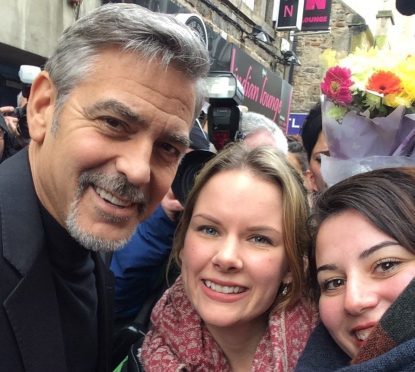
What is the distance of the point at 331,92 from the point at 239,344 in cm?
90

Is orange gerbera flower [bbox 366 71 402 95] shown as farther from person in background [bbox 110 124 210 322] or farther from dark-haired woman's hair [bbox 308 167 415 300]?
person in background [bbox 110 124 210 322]

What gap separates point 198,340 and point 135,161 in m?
0.68

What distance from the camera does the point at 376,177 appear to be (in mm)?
1357

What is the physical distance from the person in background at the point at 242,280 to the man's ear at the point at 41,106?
1.93ft

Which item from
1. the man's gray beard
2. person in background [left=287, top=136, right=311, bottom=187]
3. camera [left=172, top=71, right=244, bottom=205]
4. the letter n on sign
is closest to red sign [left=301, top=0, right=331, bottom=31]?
the letter n on sign

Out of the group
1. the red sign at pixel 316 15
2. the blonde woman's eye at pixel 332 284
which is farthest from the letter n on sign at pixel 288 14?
the blonde woman's eye at pixel 332 284

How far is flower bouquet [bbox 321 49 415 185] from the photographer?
1.50 m

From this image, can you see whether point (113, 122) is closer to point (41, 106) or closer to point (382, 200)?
point (41, 106)

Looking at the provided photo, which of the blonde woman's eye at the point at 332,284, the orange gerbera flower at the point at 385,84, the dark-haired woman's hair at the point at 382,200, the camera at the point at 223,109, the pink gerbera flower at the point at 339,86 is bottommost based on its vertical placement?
the blonde woman's eye at the point at 332,284

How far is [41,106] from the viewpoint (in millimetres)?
1534

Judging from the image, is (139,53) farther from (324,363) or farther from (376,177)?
(324,363)

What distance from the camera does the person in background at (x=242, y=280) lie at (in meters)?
1.58

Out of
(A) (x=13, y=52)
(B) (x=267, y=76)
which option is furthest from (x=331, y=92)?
(B) (x=267, y=76)

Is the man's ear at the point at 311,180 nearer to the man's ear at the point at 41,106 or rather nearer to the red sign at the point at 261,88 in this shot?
the man's ear at the point at 41,106
